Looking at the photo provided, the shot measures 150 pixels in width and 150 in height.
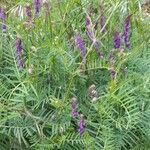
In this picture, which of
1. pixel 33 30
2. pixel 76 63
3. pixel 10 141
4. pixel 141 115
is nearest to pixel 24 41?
pixel 33 30

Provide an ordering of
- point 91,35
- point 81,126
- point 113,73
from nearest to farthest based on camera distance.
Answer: point 81,126 → point 113,73 → point 91,35

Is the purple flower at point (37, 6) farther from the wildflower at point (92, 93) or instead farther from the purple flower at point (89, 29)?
the wildflower at point (92, 93)

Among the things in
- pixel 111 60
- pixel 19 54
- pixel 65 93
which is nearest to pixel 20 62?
pixel 19 54

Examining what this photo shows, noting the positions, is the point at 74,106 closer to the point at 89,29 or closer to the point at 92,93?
the point at 92,93

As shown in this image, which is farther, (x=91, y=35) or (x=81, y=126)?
(x=91, y=35)

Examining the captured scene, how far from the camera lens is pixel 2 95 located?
6.46ft

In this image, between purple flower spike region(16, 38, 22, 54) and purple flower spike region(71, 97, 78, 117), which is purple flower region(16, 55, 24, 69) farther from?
purple flower spike region(71, 97, 78, 117)

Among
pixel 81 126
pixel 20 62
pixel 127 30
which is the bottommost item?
pixel 81 126

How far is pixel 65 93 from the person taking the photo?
1887mm

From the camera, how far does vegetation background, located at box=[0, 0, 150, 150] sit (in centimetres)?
188

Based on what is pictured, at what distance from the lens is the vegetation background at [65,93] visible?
1.88 m

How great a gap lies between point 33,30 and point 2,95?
28cm

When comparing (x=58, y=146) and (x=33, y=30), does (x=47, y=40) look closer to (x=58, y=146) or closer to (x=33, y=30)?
(x=33, y=30)

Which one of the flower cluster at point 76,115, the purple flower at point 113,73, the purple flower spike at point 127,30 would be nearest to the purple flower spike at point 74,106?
the flower cluster at point 76,115
